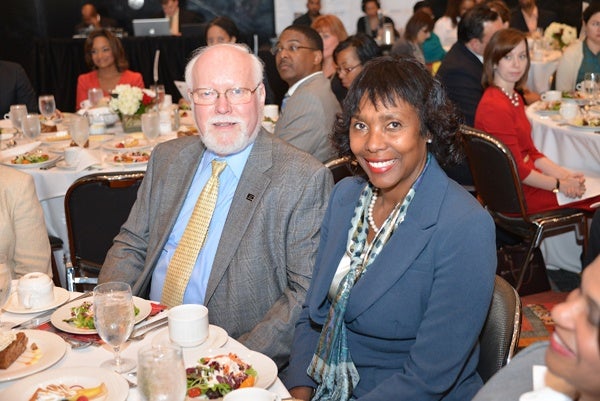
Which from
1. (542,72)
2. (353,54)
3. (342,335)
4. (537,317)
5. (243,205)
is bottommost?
(537,317)

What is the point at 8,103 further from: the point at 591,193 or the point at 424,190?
the point at 424,190

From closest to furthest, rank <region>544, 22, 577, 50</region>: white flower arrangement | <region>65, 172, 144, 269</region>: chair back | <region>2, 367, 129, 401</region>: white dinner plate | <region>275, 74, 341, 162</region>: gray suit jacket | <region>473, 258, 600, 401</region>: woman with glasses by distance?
<region>473, 258, 600, 401</region>: woman with glasses → <region>2, 367, 129, 401</region>: white dinner plate → <region>65, 172, 144, 269</region>: chair back → <region>275, 74, 341, 162</region>: gray suit jacket → <region>544, 22, 577, 50</region>: white flower arrangement

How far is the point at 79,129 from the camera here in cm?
443

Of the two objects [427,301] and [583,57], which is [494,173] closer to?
[427,301]

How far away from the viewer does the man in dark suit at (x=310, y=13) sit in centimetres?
1127

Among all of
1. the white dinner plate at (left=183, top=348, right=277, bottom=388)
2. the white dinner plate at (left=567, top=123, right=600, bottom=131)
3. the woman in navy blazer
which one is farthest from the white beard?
the white dinner plate at (left=567, top=123, right=600, bottom=131)

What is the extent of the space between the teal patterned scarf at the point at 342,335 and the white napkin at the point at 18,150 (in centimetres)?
289

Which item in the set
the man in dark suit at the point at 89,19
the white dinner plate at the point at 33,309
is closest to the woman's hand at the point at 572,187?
the white dinner plate at the point at 33,309

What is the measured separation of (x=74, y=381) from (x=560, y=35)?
7.93 m

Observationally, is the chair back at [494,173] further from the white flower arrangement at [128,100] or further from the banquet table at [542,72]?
A: the banquet table at [542,72]

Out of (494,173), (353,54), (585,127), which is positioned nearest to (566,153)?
(585,127)

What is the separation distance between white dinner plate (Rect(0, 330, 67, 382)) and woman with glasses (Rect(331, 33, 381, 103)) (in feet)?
10.4

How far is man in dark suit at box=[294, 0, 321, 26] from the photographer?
37.0 ft

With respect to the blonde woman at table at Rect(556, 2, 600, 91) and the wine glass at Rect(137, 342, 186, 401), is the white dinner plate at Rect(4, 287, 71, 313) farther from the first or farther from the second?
the blonde woman at table at Rect(556, 2, 600, 91)
